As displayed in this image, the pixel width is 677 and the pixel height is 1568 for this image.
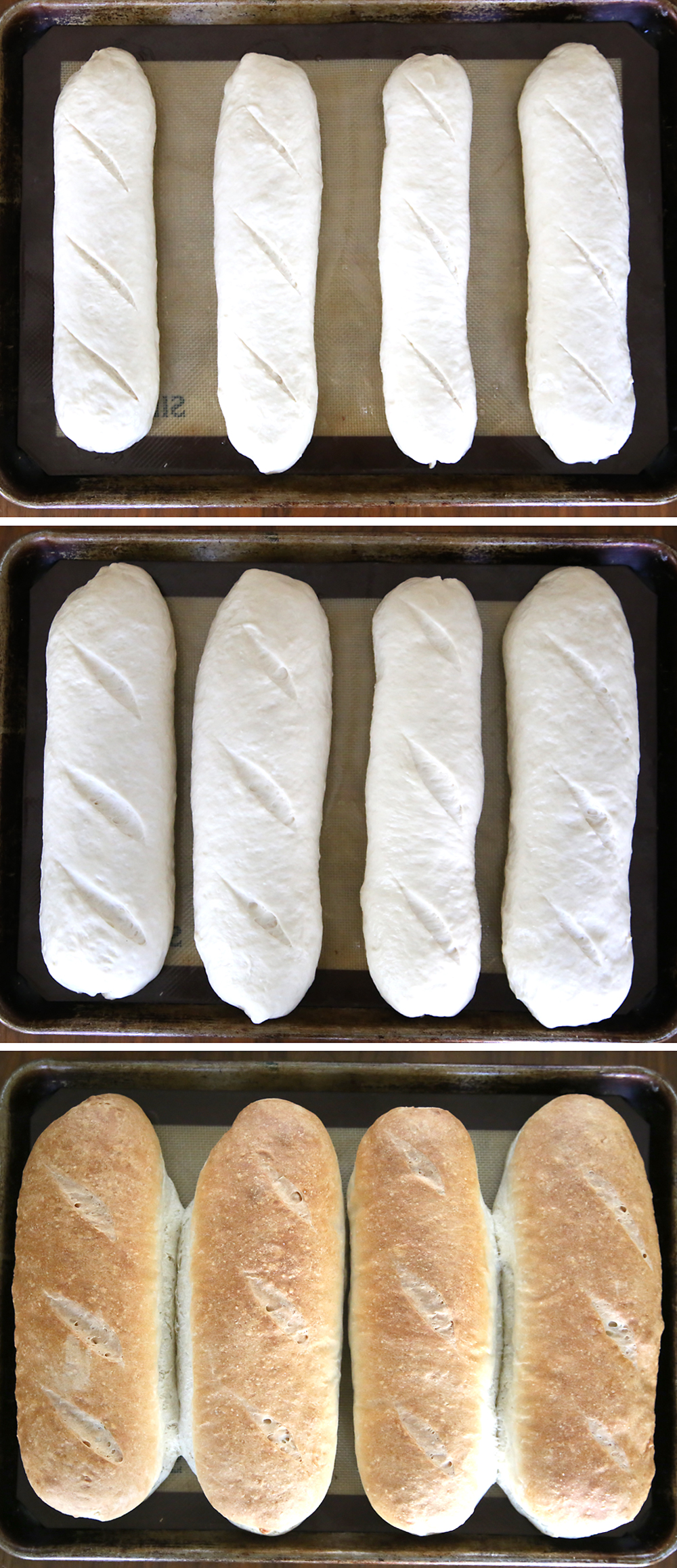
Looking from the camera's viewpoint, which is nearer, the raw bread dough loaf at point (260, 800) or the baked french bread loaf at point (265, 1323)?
the baked french bread loaf at point (265, 1323)

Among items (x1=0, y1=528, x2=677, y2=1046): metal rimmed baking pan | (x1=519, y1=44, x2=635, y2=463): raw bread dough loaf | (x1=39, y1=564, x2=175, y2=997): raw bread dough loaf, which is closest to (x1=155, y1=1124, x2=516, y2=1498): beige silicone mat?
(x1=0, y1=528, x2=677, y2=1046): metal rimmed baking pan

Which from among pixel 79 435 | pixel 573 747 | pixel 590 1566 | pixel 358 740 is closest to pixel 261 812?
pixel 358 740

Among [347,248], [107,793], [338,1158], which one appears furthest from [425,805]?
[347,248]

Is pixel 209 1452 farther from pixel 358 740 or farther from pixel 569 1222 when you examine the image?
pixel 358 740

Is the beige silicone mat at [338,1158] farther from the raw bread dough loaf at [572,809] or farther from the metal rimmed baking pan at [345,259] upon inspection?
the metal rimmed baking pan at [345,259]

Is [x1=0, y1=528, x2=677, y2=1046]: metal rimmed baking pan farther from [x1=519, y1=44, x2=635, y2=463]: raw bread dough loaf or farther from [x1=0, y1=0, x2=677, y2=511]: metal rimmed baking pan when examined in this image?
[x1=519, y1=44, x2=635, y2=463]: raw bread dough loaf

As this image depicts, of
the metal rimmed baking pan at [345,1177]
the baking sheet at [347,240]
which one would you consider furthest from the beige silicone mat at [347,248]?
the metal rimmed baking pan at [345,1177]
